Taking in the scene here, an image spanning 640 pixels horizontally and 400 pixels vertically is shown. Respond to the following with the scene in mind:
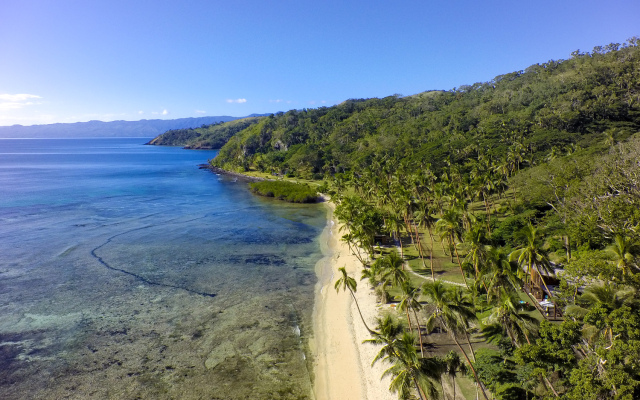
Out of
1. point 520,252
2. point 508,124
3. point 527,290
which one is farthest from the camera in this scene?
point 508,124

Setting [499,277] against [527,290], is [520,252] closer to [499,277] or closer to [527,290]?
[527,290]

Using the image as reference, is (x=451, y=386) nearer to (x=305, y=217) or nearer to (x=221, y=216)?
(x=305, y=217)

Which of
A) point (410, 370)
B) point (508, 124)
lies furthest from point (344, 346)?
point (508, 124)

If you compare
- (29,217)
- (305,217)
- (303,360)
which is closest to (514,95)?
(305,217)

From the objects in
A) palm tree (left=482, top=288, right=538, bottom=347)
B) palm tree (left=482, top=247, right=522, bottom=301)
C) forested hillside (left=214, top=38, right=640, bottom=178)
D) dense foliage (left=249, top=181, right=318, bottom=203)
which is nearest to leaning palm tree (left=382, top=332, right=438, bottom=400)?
palm tree (left=482, top=288, right=538, bottom=347)

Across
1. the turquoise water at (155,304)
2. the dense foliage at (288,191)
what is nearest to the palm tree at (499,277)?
the turquoise water at (155,304)

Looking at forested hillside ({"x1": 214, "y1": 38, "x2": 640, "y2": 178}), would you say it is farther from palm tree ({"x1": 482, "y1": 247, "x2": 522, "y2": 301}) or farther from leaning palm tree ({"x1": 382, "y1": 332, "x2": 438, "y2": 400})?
leaning palm tree ({"x1": 382, "y1": 332, "x2": 438, "y2": 400})
